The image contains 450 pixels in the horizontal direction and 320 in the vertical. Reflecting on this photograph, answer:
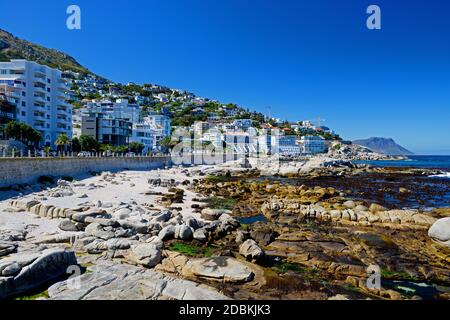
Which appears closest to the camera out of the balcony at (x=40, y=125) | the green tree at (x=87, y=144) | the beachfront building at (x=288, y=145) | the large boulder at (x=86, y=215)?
the large boulder at (x=86, y=215)

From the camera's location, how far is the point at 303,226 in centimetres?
1712

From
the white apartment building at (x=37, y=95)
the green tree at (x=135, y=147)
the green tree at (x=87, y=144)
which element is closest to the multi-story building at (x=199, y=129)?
the green tree at (x=135, y=147)

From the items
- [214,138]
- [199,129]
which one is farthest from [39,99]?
[199,129]

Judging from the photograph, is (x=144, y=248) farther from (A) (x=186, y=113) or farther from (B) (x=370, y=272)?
(A) (x=186, y=113)

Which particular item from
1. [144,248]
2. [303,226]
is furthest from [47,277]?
[303,226]

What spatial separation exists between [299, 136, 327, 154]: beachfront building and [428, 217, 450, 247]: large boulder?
150751 millimetres

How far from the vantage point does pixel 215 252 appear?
39.4 feet

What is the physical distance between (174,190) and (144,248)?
19.1m

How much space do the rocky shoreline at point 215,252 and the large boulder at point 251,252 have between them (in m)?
0.04

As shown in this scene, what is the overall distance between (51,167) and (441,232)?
31.6 m

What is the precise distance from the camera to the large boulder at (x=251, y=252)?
36.6 feet

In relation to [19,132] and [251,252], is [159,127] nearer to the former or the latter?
[19,132]

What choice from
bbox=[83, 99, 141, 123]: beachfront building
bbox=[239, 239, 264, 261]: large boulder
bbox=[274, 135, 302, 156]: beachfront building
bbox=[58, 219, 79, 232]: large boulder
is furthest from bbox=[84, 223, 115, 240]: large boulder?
bbox=[274, 135, 302, 156]: beachfront building

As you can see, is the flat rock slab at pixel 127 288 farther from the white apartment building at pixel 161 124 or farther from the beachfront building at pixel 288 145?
the beachfront building at pixel 288 145
